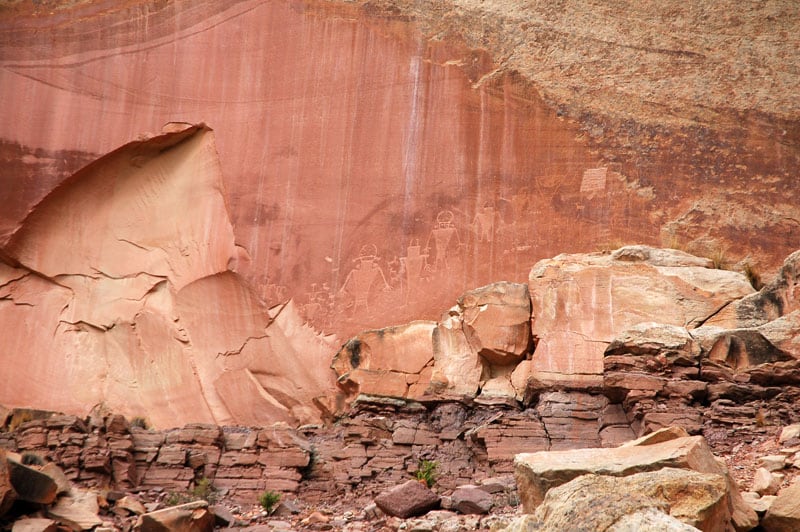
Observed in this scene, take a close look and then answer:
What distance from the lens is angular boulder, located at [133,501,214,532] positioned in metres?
11.1

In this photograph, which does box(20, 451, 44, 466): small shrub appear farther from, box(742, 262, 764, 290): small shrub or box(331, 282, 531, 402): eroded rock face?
box(742, 262, 764, 290): small shrub

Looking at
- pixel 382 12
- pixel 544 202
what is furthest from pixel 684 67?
pixel 382 12

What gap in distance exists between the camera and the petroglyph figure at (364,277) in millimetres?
15844

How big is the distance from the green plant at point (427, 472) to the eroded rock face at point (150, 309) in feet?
8.37

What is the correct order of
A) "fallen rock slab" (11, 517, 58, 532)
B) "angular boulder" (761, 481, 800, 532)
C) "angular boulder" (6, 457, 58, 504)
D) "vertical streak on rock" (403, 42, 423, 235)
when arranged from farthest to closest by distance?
"vertical streak on rock" (403, 42, 423, 235) → "angular boulder" (6, 457, 58, 504) → "fallen rock slab" (11, 517, 58, 532) → "angular boulder" (761, 481, 800, 532)

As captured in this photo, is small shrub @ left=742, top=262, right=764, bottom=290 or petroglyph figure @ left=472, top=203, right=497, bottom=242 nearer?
small shrub @ left=742, top=262, right=764, bottom=290

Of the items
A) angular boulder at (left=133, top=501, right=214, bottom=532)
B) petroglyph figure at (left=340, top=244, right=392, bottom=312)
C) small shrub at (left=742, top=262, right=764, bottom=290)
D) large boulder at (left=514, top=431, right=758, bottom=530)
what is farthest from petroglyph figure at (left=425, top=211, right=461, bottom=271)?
large boulder at (left=514, top=431, right=758, bottom=530)

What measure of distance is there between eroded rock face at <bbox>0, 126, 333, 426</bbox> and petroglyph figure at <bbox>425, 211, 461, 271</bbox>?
6.14 ft

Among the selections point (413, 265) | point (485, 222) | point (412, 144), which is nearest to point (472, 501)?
point (413, 265)

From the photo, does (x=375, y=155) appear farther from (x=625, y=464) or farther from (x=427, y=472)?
(x=625, y=464)

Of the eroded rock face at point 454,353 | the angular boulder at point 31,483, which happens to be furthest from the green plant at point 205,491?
the eroded rock face at point 454,353

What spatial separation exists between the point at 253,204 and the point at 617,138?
16.5 feet

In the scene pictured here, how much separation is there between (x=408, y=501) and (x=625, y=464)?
3145 mm

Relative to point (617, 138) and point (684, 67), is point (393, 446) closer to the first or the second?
point (617, 138)
